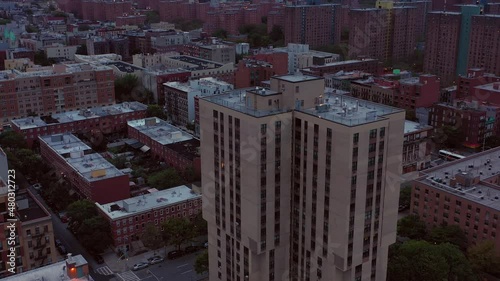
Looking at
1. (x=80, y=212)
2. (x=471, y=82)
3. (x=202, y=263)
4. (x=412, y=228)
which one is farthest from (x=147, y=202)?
(x=471, y=82)

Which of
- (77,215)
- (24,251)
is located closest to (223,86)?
(77,215)

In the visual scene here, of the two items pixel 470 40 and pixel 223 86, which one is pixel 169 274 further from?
pixel 470 40

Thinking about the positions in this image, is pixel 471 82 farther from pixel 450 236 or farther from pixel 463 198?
pixel 450 236

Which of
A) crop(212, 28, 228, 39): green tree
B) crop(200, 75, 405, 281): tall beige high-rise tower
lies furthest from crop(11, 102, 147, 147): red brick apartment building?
crop(212, 28, 228, 39): green tree

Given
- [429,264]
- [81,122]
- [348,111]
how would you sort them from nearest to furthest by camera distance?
[348,111] → [429,264] → [81,122]

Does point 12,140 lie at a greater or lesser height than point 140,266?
greater

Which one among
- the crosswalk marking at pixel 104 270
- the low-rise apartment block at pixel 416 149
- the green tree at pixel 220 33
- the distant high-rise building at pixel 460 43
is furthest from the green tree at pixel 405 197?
the green tree at pixel 220 33

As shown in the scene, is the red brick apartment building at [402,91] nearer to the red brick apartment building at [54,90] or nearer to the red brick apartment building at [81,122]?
the red brick apartment building at [81,122]
